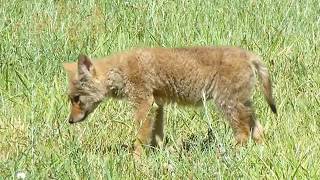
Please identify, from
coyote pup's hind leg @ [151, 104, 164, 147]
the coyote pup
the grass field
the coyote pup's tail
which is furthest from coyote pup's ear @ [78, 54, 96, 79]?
the coyote pup's tail

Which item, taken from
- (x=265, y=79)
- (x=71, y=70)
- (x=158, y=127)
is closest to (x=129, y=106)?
(x=158, y=127)

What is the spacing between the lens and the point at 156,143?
17.8ft

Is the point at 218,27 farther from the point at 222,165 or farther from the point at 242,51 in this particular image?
the point at 222,165

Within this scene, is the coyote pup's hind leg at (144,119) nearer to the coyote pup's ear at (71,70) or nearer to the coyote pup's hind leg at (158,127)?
the coyote pup's hind leg at (158,127)

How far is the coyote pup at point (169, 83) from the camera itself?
5.30 metres

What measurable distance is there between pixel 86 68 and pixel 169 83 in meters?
0.58

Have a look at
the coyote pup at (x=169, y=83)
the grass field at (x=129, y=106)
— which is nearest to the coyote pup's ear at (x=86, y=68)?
the coyote pup at (x=169, y=83)

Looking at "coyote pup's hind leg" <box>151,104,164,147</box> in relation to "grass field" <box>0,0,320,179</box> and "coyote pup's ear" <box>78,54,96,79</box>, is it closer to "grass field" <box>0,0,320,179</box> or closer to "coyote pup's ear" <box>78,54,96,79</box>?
"grass field" <box>0,0,320,179</box>

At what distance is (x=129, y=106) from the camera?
5.77 meters

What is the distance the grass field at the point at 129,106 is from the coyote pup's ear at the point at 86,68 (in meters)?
0.32

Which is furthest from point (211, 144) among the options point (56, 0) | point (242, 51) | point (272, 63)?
point (56, 0)

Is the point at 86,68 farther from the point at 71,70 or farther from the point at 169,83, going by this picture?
the point at 169,83

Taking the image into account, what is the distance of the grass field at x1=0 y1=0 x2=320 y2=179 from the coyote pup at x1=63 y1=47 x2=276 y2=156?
0.12m

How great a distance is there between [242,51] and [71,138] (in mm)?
1310
